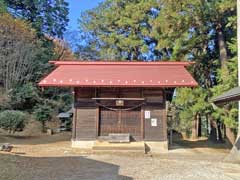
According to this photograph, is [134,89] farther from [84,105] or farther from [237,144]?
[237,144]

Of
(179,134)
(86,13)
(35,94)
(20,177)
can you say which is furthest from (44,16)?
(20,177)

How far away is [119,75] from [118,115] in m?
1.90

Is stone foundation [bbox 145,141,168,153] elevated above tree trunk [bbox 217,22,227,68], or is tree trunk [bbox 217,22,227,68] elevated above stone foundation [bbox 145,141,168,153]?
tree trunk [bbox 217,22,227,68]

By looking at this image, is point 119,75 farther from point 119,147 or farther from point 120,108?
point 119,147

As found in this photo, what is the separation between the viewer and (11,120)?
20.3 metres

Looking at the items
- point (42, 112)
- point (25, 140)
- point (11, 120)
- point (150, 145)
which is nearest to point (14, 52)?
point (11, 120)

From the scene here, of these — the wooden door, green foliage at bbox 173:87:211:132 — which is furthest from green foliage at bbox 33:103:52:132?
green foliage at bbox 173:87:211:132

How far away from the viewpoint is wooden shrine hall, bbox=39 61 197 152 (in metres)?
14.8

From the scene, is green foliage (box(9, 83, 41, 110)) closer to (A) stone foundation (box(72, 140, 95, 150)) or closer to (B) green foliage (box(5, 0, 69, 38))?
(B) green foliage (box(5, 0, 69, 38))

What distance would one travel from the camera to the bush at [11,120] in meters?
20.1

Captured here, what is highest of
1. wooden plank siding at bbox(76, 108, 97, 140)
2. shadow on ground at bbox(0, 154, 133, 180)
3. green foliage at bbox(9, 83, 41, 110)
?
green foliage at bbox(9, 83, 41, 110)

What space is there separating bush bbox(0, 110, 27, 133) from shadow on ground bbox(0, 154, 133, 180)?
10.6 metres

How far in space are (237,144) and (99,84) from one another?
6231 millimetres

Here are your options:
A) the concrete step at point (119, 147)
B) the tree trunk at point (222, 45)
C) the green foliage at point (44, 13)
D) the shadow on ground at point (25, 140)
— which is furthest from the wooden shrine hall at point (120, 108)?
the green foliage at point (44, 13)
